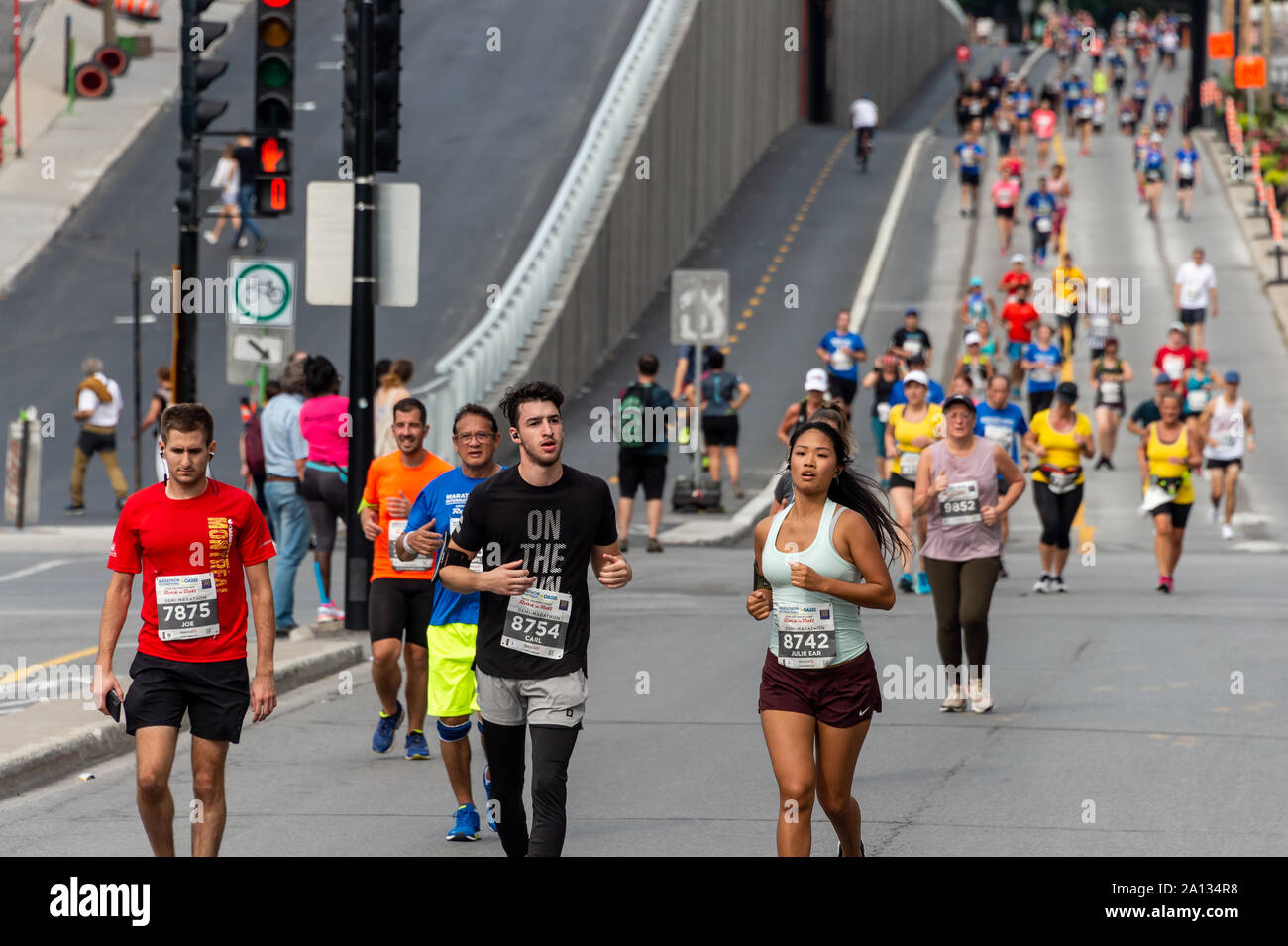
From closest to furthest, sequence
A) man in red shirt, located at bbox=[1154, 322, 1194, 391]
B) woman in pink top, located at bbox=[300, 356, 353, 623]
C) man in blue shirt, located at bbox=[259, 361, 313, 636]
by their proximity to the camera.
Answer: woman in pink top, located at bbox=[300, 356, 353, 623] < man in blue shirt, located at bbox=[259, 361, 313, 636] < man in red shirt, located at bbox=[1154, 322, 1194, 391]

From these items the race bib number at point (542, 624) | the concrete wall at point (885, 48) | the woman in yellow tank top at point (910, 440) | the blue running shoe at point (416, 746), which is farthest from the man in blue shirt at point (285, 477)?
the concrete wall at point (885, 48)

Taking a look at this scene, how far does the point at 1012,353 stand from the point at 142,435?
514 inches

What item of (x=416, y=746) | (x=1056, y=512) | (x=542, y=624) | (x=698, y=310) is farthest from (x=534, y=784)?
(x=698, y=310)

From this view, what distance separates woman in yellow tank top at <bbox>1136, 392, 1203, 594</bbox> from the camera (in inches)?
672

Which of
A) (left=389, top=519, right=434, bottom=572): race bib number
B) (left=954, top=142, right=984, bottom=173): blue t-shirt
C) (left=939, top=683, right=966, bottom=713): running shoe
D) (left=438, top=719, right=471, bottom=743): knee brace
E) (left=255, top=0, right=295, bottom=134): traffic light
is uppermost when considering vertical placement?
(left=954, top=142, right=984, bottom=173): blue t-shirt

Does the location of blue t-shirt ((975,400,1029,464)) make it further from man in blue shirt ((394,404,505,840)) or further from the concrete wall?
the concrete wall

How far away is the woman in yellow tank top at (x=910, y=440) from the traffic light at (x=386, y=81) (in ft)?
15.6

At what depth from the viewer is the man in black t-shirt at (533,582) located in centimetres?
711

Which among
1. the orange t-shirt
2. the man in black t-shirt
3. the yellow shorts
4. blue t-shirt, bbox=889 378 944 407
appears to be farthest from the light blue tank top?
blue t-shirt, bbox=889 378 944 407

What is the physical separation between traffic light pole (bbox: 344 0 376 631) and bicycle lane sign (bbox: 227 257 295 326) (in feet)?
10.4

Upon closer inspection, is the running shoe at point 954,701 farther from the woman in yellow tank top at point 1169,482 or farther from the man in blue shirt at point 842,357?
the man in blue shirt at point 842,357
